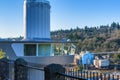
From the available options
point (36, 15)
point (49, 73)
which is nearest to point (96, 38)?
point (36, 15)

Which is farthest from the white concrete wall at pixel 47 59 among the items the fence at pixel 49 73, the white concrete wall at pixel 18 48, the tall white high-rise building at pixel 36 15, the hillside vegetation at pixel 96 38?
the fence at pixel 49 73

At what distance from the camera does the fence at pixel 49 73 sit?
328 centimetres

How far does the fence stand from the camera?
3283mm

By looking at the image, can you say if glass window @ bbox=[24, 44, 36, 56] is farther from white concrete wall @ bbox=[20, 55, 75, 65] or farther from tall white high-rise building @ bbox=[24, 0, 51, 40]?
tall white high-rise building @ bbox=[24, 0, 51, 40]

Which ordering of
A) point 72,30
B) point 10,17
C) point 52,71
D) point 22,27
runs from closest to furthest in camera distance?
point 52,71
point 10,17
point 22,27
point 72,30

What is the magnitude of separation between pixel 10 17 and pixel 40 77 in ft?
39.6

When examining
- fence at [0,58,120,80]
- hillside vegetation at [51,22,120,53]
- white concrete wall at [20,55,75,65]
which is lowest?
white concrete wall at [20,55,75,65]

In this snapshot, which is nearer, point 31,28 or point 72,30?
point 31,28

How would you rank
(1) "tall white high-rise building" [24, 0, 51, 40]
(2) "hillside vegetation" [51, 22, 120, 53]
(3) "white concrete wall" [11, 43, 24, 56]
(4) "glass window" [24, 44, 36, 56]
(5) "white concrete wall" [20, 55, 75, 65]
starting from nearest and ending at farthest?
1. (1) "tall white high-rise building" [24, 0, 51, 40]
2. (5) "white concrete wall" [20, 55, 75, 65]
3. (3) "white concrete wall" [11, 43, 24, 56]
4. (4) "glass window" [24, 44, 36, 56]
5. (2) "hillside vegetation" [51, 22, 120, 53]

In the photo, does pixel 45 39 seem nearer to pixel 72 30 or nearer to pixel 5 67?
pixel 5 67

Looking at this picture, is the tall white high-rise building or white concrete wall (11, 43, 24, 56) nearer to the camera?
the tall white high-rise building

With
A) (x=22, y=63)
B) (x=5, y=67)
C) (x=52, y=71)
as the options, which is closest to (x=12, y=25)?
(x=5, y=67)

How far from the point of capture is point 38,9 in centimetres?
2391

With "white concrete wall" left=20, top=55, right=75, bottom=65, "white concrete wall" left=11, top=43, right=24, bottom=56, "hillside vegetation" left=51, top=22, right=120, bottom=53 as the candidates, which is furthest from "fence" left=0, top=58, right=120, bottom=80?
"hillside vegetation" left=51, top=22, right=120, bottom=53
